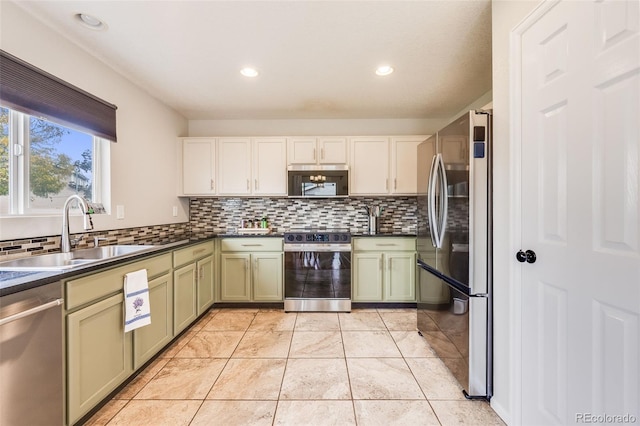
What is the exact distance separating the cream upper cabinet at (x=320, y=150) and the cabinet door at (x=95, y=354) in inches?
91.3

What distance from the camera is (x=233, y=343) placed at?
92.6 inches

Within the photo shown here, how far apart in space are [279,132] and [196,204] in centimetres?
151

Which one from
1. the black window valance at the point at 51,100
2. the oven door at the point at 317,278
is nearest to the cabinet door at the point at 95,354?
the black window valance at the point at 51,100

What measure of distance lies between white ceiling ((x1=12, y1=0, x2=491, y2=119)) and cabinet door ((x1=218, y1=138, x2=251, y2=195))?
521 millimetres

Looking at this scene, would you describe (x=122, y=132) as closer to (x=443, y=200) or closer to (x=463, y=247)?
(x=443, y=200)

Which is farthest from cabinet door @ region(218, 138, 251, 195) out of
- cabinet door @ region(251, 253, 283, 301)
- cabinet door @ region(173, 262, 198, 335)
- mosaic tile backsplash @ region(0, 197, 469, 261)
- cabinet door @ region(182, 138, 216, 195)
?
cabinet door @ region(173, 262, 198, 335)

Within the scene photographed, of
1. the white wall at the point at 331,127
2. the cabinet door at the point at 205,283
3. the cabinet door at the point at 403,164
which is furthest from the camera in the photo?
the white wall at the point at 331,127

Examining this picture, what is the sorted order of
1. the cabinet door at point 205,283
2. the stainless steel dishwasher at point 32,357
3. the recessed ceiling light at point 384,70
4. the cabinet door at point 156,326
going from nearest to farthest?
the stainless steel dishwasher at point 32,357, the cabinet door at point 156,326, the recessed ceiling light at point 384,70, the cabinet door at point 205,283

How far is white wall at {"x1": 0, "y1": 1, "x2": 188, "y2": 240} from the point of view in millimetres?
1598

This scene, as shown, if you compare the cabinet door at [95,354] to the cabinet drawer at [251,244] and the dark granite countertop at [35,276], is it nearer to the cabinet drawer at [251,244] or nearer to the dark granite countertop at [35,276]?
the dark granite countertop at [35,276]

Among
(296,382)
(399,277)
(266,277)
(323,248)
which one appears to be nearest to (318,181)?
(323,248)

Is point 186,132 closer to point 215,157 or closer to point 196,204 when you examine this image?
point 215,157

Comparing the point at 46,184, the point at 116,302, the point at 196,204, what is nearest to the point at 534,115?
the point at 116,302
